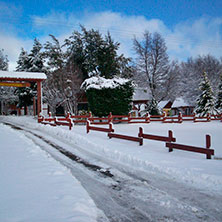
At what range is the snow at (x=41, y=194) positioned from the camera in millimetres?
3461

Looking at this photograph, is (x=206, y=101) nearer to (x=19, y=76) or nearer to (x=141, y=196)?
(x=19, y=76)

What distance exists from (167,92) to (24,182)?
28.5m

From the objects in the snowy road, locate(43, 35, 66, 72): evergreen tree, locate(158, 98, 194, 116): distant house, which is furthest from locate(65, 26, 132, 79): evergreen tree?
the snowy road

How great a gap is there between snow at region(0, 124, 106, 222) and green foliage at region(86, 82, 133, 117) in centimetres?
1681

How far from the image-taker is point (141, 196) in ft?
14.4

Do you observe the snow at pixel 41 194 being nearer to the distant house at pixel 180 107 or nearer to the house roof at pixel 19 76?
the house roof at pixel 19 76

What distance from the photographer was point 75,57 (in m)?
34.0

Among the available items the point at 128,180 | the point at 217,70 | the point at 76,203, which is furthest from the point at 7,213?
the point at 217,70

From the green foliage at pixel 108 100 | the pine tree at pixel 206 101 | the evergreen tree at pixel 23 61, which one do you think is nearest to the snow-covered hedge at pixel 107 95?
the green foliage at pixel 108 100

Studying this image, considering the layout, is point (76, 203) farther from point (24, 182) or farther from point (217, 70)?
point (217, 70)

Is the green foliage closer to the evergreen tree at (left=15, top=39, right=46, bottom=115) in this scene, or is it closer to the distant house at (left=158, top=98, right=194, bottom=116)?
the evergreen tree at (left=15, top=39, right=46, bottom=115)

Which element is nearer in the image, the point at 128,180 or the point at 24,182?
the point at 24,182

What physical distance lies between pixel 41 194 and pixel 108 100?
19593 mm

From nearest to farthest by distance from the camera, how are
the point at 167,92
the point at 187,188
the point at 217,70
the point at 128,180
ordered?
the point at 187,188 < the point at 128,180 < the point at 167,92 < the point at 217,70
